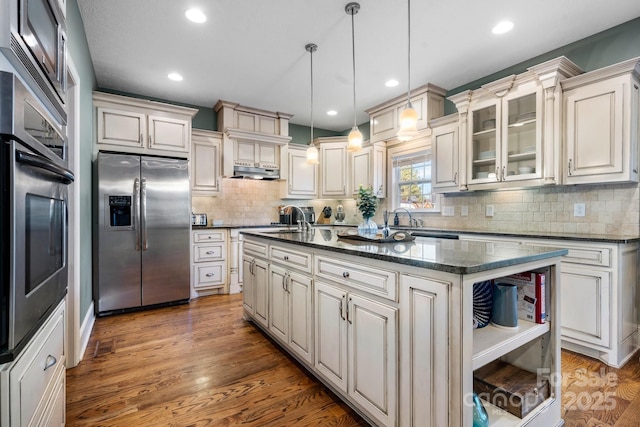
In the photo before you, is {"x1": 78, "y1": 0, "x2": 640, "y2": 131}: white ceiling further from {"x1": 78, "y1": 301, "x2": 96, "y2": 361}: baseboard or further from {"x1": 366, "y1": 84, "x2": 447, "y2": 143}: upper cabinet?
{"x1": 78, "y1": 301, "x2": 96, "y2": 361}: baseboard

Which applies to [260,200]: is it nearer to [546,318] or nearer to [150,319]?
[150,319]

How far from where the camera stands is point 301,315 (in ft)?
6.83

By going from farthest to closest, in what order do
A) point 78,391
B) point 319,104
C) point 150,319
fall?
point 319,104 → point 150,319 → point 78,391

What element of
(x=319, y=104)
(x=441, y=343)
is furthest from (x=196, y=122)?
(x=441, y=343)

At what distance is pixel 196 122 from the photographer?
4578mm

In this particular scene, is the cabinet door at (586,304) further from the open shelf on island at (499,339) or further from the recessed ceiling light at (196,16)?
the recessed ceiling light at (196,16)

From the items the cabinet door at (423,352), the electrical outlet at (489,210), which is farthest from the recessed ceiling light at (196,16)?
the electrical outlet at (489,210)

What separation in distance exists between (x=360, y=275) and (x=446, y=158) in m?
2.64

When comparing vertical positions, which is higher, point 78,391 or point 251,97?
point 251,97

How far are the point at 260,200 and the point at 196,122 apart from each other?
4.95 feet

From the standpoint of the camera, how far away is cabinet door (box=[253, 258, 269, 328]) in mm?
2598

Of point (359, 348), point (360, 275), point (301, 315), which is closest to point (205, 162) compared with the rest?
point (301, 315)

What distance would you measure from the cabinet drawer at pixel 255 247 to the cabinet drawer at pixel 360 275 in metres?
0.82

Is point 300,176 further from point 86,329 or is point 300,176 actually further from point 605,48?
point 605,48
